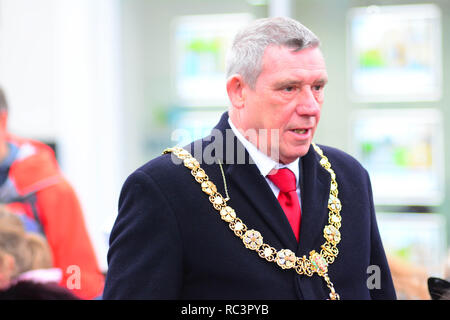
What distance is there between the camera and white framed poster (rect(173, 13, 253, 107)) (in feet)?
18.4

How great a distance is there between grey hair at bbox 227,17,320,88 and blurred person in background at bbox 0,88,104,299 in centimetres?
210

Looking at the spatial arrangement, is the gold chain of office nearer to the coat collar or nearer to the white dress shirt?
the coat collar

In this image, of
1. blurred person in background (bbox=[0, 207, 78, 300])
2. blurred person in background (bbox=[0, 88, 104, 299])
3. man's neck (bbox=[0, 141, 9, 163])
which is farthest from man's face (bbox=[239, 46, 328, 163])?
man's neck (bbox=[0, 141, 9, 163])

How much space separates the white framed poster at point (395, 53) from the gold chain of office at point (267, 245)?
134 inches

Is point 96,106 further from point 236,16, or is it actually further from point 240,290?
point 240,290

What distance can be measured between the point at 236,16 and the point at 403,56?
53.1 inches

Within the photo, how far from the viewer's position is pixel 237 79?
2.10 metres

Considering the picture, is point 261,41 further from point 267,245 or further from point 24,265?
point 24,265

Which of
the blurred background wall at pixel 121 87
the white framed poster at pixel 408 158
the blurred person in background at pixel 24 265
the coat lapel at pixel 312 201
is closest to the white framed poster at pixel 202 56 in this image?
the blurred background wall at pixel 121 87

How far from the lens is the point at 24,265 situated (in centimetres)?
A: 342

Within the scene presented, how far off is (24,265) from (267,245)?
1.82m

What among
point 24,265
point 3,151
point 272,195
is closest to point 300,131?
point 272,195

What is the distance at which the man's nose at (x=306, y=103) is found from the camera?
6.53 ft
